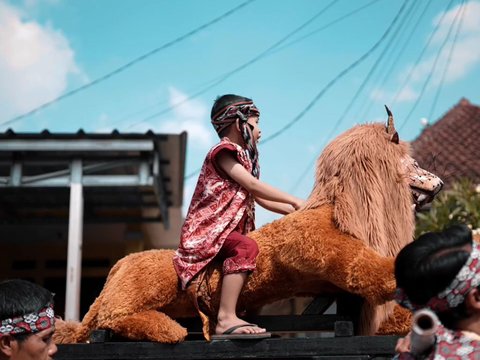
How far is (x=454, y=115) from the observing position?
45.9ft

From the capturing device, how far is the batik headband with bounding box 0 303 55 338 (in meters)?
2.12

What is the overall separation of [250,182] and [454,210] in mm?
5210

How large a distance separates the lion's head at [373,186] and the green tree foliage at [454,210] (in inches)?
168

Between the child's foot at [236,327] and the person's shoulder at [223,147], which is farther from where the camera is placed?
the person's shoulder at [223,147]

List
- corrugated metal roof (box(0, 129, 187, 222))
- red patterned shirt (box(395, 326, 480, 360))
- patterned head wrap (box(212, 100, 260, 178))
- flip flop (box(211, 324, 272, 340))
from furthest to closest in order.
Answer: corrugated metal roof (box(0, 129, 187, 222))
patterned head wrap (box(212, 100, 260, 178))
flip flop (box(211, 324, 272, 340))
red patterned shirt (box(395, 326, 480, 360))

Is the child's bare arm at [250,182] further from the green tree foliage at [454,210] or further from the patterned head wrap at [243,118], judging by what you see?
the green tree foliage at [454,210]

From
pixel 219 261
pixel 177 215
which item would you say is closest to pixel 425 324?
pixel 219 261

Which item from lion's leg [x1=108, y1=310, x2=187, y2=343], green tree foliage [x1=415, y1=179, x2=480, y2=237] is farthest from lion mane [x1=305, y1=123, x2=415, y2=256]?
green tree foliage [x1=415, y1=179, x2=480, y2=237]

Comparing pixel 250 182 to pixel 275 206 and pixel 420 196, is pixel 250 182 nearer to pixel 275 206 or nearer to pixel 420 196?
pixel 275 206

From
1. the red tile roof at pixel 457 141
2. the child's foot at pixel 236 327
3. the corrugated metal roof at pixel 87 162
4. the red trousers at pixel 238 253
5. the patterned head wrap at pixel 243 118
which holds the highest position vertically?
the red tile roof at pixel 457 141

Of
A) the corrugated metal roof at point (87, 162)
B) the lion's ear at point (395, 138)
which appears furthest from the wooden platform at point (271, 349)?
the corrugated metal roof at point (87, 162)

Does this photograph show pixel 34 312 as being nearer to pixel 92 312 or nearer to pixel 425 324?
pixel 92 312

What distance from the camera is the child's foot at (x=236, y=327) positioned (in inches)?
106

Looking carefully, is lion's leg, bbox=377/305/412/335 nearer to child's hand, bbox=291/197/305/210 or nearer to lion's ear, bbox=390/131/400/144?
child's hand, bbox=291/197/305/210
